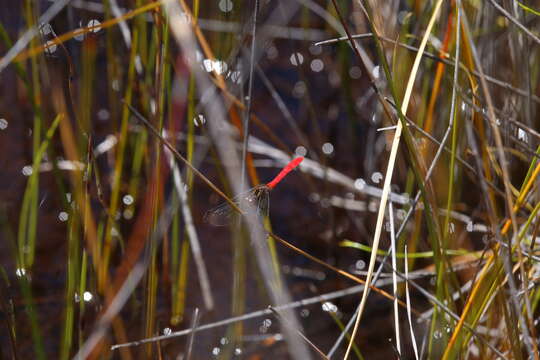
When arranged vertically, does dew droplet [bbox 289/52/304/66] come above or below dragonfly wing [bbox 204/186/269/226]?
above

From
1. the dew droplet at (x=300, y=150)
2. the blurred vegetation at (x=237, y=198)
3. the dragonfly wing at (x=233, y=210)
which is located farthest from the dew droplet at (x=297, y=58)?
the dragonfly wing at (x=233, y=210)

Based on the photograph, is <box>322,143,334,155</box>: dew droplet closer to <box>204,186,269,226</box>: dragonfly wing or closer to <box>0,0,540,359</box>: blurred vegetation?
<box>0,0,540,359</box>: blurred vegetation

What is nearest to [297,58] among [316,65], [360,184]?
[360,184]

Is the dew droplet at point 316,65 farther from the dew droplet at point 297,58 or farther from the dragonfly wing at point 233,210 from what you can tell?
the dragonfly wing at point 233,210

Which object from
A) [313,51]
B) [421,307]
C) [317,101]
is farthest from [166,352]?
[313,51]

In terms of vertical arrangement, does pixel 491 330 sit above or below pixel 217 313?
above

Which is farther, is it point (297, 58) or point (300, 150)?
point (300, 150)

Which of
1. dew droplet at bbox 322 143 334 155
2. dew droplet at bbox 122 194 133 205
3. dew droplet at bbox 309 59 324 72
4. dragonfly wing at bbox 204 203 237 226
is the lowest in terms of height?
dew droplet at bbox 122 194 133 205

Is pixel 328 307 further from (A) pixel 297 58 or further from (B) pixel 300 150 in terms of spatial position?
(B) pixel 300 150

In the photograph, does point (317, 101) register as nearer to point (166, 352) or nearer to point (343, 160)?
point (343, 160)

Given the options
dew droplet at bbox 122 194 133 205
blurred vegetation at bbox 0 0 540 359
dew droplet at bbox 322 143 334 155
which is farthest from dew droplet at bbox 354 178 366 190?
dew droplet at bbox 122 194 133 205

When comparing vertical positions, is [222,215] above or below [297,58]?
below

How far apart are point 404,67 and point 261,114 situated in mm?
628

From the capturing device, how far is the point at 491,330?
39.6 inches
